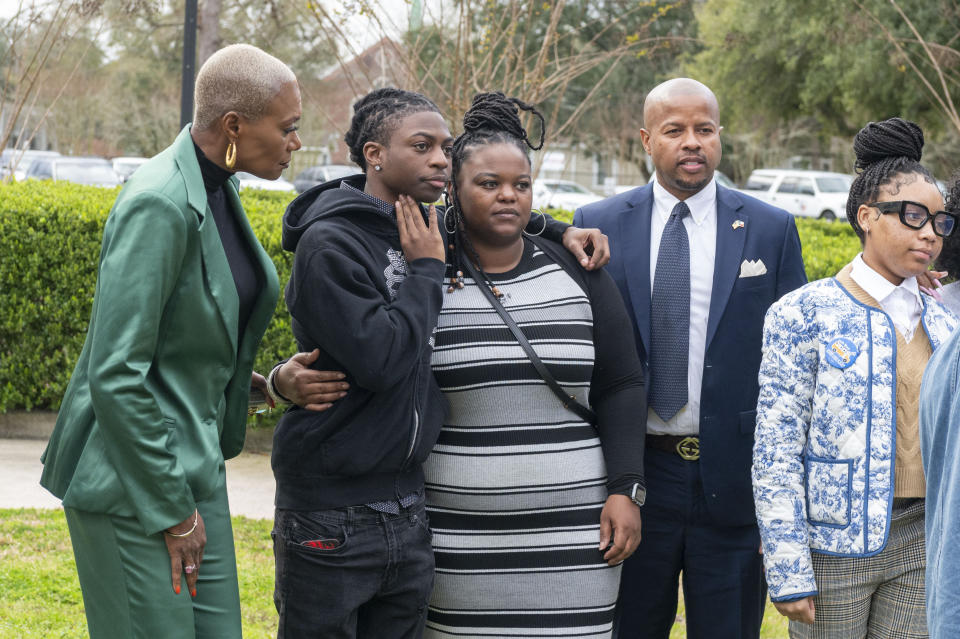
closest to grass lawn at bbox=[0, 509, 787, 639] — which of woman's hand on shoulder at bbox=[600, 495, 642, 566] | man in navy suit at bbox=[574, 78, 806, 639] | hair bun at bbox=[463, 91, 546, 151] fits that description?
man in navy suit at bbox=[574, 78, 806, 639]

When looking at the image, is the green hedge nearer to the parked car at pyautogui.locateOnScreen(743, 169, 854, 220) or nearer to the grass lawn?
the grass lawn

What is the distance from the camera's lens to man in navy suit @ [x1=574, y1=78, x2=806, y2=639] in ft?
12.0

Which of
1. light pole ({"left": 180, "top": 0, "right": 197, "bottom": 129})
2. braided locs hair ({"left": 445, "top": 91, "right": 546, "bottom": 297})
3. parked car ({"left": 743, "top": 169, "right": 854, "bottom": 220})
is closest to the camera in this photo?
braided locs hair ({"left": 445, "top": 91, "right": 546, "bottom": 297})

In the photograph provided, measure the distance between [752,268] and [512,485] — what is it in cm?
120

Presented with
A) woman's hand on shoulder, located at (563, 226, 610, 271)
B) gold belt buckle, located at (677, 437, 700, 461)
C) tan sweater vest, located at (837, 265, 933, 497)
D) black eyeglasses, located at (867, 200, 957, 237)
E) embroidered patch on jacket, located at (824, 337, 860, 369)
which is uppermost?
black eyeglasses, located at (867, 200, 957, 237)

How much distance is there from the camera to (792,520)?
3195 millimetres

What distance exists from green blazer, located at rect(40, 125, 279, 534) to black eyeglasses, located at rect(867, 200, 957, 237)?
2.00 metres

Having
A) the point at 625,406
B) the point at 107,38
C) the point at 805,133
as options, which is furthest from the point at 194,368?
the point at 805,133

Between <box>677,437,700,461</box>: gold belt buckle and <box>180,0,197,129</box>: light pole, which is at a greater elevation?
<box>180,0,197,129</box>: light pole

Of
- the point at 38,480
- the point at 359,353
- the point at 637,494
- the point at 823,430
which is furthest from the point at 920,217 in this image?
the point at 38,480

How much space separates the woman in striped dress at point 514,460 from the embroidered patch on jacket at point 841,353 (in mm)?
646

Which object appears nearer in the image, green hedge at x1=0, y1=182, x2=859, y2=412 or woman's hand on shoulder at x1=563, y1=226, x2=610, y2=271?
woman's hand on shoulder at x1=563, y1=226, x2=610, y2=271

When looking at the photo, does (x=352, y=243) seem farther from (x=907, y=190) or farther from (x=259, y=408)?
(x=907, y=190)

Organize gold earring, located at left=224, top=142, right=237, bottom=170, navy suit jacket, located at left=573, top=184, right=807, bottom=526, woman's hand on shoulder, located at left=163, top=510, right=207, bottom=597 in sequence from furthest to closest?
navy suit jacket, located at left=573, top=184, right=807, bottom=526, gold earring, located at left=224, top=142, right=237, bottom=170, woman's hand on shoulder, located at left=163, top=510, right=207, bottom=597
